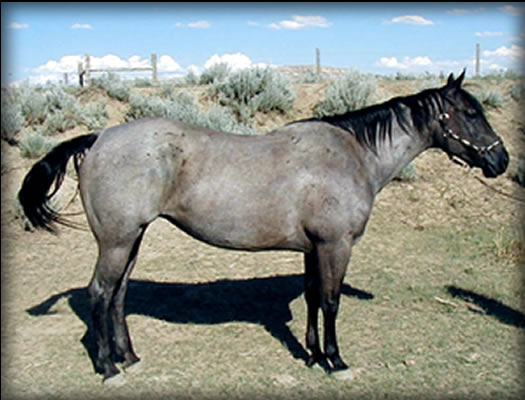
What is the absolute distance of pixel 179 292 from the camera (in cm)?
679

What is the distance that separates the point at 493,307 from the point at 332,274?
9.84ft

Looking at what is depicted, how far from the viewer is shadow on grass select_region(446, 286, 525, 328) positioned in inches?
232

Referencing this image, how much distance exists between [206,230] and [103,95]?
11.9 m

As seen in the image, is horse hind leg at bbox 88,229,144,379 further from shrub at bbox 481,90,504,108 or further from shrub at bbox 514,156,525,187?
shrub at bbox 481,90,504,108

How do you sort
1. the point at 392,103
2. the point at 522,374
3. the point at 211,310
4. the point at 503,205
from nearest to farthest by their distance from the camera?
the point at 522,374, the point at 392,103, the point at 211,310, the point at 503,205

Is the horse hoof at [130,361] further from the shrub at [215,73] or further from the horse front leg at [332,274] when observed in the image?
the shrub at [215,73]

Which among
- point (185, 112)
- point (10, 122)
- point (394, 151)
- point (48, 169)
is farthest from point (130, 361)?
point (10, 122)

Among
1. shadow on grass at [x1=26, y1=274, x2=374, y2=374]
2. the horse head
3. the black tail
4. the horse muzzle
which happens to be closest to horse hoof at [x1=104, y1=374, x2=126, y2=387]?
shadow on grass at [x1=26, y1=274, x2=374, y2=374]

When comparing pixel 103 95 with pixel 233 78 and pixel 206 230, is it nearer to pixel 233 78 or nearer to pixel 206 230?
pixel 233 78

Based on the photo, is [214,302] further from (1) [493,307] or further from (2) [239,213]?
(1) [493,307]

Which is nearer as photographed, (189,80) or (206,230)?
(206,230)

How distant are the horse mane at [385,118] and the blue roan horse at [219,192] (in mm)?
159

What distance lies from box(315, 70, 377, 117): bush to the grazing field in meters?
3.76

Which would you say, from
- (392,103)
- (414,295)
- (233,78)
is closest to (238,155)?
(392,103)
